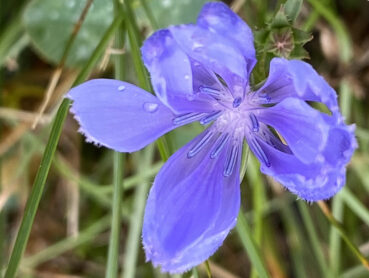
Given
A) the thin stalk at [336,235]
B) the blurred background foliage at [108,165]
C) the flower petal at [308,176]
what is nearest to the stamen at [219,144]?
the flower petal at [308,176]

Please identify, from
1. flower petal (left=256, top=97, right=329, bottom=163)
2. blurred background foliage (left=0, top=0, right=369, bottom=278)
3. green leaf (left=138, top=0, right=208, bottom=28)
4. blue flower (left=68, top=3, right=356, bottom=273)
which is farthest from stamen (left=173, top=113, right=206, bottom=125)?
green leaf (left=138, top=0, right=208, bottom=28)

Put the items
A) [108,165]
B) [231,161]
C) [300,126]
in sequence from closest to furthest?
[300,126]
[231,161]
[108,165]

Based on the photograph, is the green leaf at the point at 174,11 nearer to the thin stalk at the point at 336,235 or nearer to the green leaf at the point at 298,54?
the thin stalk at the point at 336,235

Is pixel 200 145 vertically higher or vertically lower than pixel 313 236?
higher

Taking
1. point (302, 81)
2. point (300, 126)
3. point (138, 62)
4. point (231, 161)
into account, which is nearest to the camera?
point (302, 81)

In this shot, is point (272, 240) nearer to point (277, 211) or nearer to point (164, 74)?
point (277, 211)

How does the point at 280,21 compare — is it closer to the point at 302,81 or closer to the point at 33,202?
the point at 302,81

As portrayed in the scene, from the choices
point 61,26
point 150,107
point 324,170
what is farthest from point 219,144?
point 61,26
